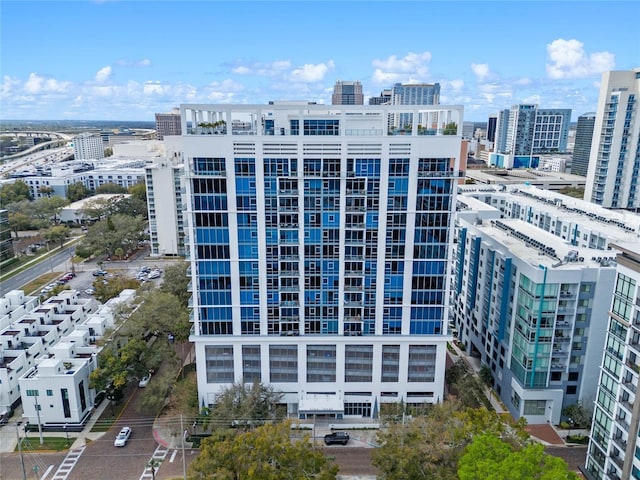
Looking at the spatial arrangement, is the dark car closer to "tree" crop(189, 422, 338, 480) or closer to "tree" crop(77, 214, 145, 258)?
"tree" crop(189, 422, 338, 480)

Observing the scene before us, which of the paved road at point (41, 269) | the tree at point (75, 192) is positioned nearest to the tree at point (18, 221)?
the paved road at point (41, 269)

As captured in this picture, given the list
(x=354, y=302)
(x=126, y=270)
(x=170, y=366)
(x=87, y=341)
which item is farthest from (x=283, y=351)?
(x=126, y=270)

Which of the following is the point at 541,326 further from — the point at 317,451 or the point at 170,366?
the point at 170,366

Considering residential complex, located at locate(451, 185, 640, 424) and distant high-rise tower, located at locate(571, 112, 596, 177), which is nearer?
residential complex, located at locate(451, 185, 640, 424)

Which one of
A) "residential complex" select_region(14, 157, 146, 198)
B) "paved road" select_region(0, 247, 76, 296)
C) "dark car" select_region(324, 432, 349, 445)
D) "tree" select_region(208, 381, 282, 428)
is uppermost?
"residential complex" select_region(14, 157, 146, 198)

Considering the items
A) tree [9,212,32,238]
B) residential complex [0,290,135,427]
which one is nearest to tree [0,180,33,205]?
tree [9,212,32,238]
